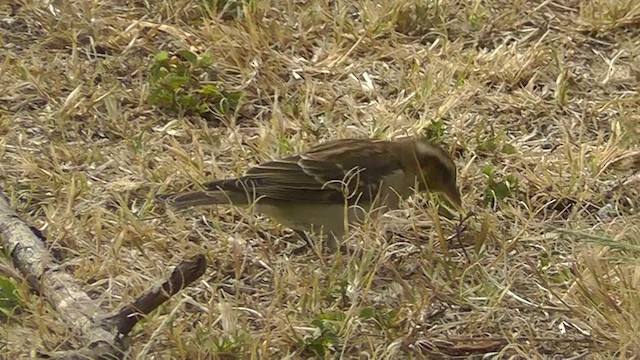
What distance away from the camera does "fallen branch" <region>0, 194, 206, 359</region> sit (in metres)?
3.75

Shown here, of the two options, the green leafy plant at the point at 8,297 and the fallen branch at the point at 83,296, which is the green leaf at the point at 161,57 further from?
the green leafy plant at the point at 8,297

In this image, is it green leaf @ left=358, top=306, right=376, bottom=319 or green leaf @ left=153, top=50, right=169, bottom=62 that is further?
green leaf @ left=153, top=50, right=169, bottom=62

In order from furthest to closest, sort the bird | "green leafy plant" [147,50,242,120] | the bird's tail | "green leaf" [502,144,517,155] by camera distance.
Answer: "green leafy plant" [147,50,242,120], "green leaf" [502,144,517,155], the bird, the bird's tail

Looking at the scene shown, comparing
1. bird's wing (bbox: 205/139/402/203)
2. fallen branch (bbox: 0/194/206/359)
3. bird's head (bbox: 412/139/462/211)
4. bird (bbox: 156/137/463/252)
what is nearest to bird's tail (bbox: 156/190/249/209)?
bird (bbox: 156/137/463/252)

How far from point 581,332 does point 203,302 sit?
129 cm

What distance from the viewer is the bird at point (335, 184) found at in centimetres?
473

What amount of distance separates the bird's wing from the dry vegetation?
0.19 metres

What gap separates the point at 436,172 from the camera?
4969mm

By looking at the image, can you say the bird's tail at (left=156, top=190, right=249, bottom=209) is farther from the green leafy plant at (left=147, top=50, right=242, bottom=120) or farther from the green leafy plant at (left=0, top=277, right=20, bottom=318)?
the green leafy plant at (left=147, top=50, right=242, bottom=120)

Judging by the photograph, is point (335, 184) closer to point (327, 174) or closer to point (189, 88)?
point (327, 174)

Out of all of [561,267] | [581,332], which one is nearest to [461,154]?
[561,267]

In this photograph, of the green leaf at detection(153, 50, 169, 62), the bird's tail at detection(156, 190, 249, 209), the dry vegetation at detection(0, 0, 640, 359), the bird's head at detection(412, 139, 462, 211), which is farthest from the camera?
the green leaf at detection(153, 50, 169, 62)

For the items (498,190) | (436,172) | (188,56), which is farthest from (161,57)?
(498,190)

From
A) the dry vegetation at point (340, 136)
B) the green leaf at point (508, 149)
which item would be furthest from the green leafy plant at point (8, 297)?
the green leaf at point (508, 149)
